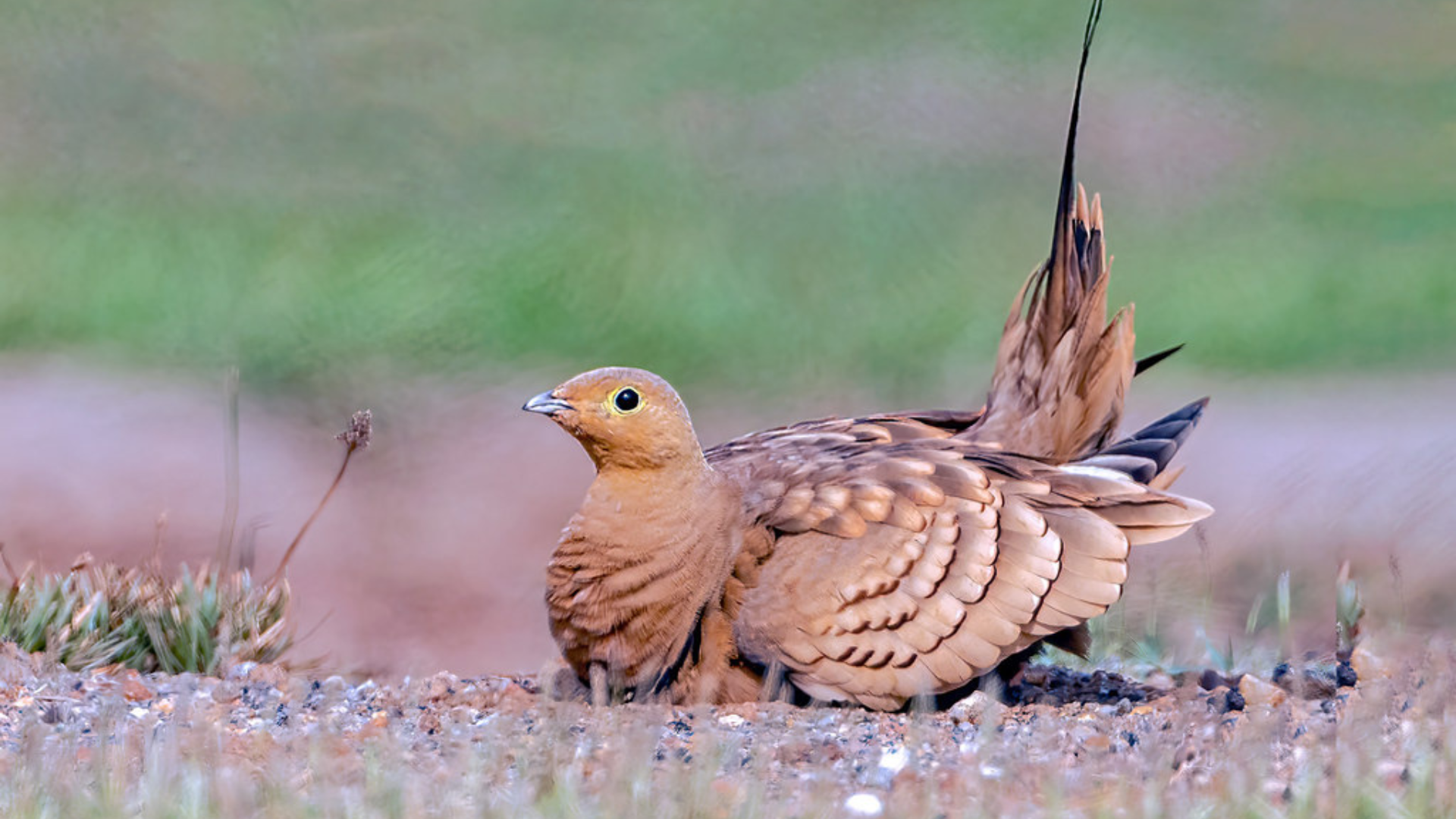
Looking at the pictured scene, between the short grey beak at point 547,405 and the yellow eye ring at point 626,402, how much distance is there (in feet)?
0.38

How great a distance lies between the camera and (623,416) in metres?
4.54

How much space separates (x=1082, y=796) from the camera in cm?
348

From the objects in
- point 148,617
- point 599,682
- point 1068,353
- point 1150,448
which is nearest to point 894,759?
point 599,682

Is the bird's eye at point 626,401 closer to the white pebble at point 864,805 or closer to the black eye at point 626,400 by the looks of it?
the black eye at point 626,400

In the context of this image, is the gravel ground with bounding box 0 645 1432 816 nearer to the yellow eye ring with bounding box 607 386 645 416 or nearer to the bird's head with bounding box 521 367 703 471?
the bird's head with bounding box 521 367 703 471

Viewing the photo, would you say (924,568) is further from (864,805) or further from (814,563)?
(864,805)

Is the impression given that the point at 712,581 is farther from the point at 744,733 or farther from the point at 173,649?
the point at 173,649

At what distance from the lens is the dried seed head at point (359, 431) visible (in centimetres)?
527

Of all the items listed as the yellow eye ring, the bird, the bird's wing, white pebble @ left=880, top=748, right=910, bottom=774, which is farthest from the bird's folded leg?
white pebble @ left=880, top=748, right=910, bottom=774

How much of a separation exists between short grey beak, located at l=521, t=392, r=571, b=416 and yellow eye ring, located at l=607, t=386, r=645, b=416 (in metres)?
0.12

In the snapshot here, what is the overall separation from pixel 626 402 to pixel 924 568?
880 mm

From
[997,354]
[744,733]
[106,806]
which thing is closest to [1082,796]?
[744,733]

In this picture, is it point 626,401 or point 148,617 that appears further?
point 148,617

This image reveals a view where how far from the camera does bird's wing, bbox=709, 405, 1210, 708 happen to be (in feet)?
15.0
